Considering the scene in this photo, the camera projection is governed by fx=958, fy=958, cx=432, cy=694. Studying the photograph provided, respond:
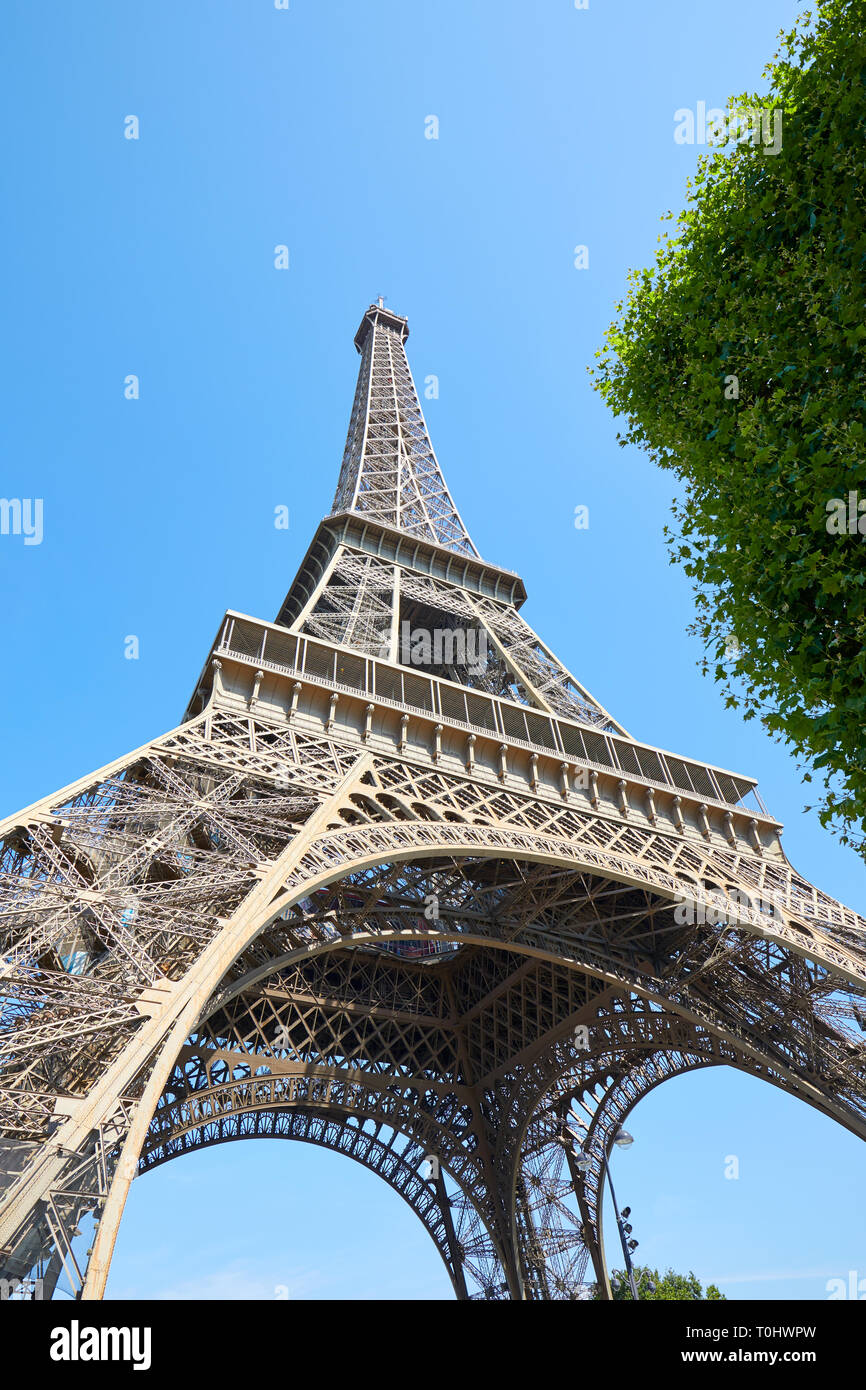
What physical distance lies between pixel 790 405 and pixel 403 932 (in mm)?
14110

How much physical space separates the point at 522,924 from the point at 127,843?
31.7 feet

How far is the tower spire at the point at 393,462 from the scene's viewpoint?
35.7m

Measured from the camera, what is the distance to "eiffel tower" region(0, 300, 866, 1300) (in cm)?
1129

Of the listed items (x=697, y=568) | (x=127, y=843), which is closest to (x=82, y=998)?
(x=127, y=843)

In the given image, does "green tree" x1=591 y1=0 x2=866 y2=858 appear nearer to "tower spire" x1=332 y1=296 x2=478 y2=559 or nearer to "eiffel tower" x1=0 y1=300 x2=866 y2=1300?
"eiffel tower" x1=0 y1=300 x2=866 y2=1300

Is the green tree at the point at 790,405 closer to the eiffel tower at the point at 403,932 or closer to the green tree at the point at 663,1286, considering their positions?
the eiffel tower at the point at 403,932

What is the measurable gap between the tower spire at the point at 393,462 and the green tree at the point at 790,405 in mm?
21737

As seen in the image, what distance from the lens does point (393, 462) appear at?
1592 inches

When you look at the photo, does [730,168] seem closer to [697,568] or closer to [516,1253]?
[697,568]

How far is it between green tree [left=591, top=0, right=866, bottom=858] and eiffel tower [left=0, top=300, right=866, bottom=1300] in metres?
7.59

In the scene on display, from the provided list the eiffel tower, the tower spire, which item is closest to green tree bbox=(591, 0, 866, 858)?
the eiffel tower

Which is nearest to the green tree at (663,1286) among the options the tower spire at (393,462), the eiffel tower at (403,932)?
the eiffel tower at (403,932)

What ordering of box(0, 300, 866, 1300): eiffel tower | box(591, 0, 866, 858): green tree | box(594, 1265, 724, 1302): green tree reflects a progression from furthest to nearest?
box(594, 1265, 724, 1302): green tree, box(0, 300, 866, 1300): eiffel tower, box(591, 0, 866, 858): green tree
